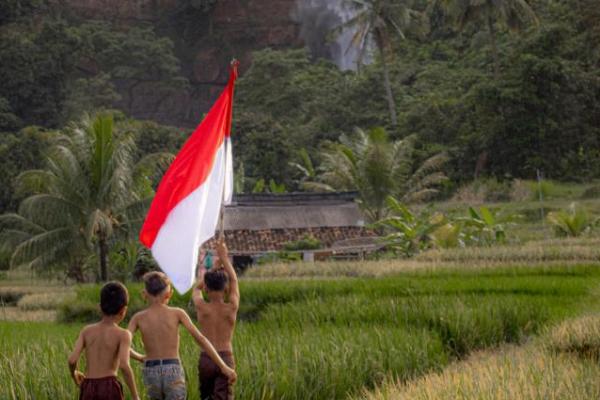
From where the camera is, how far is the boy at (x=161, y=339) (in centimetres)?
564

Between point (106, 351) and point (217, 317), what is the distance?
2.93ft

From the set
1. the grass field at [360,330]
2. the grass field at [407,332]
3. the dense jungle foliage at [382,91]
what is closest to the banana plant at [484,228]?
the grass field at [407,332]

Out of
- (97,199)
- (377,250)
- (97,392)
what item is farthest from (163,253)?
(377,250)

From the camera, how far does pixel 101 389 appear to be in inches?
212

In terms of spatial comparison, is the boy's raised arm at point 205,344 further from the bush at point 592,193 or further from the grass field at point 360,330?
the bush at point 592,193

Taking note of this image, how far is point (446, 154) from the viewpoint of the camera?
36.3m

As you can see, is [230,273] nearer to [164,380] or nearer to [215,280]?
[215,280]

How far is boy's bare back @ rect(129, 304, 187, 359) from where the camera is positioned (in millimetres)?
5688

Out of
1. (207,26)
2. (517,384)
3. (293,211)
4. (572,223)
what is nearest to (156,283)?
(517,384)

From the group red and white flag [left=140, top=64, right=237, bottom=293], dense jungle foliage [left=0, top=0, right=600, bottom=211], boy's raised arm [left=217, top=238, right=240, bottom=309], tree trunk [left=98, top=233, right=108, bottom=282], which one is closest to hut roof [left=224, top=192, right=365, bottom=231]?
dense jungle foliage [left=0, top=0, right=600, bottom=211]

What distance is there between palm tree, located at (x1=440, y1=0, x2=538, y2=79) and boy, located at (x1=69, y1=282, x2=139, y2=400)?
110 ft

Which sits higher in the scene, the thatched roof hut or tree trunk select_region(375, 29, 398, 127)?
tree trunk select_region(375, 29, 398, 127)

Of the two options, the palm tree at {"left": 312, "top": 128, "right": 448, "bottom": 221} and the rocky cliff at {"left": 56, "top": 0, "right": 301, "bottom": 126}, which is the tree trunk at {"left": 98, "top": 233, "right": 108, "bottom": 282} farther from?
the rocky cliff at {"left": 56, "top": 0, "right": 301, "bottom": 126}

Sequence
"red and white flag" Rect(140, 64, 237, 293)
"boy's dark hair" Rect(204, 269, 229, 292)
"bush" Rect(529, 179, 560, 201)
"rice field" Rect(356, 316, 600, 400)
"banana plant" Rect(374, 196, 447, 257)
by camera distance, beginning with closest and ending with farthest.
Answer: "rice field" Rect(356, 316, 600, 400)
"boy's dark hair" Rect(204, 269, 229, 292)
"red and white flag" Rect(140, 64, 237, 293)
"banana plant" Rect(374, 196, 447, 257)
"bush" Rect(529, 179, 560, 201)
